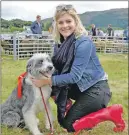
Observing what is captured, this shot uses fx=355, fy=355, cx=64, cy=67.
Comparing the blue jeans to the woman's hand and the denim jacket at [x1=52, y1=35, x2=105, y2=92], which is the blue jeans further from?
the woman's hand

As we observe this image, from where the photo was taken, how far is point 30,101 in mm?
4367

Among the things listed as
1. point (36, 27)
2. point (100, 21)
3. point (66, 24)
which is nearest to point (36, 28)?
point (36, 27)

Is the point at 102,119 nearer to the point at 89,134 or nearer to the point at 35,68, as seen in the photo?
the point at 89,134

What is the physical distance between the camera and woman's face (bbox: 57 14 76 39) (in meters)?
4.37

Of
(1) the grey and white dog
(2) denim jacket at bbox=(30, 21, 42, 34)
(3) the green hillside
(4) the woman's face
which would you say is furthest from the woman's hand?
(2) denim jacket at bbox=(30, 21, 42, 34)

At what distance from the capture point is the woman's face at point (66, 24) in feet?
14.3

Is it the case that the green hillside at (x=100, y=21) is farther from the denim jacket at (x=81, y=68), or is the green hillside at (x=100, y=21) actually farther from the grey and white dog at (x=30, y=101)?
the grey and white dog at (x=30, y=101)

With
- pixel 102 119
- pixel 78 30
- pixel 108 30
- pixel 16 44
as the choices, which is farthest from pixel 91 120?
pixel 108 30

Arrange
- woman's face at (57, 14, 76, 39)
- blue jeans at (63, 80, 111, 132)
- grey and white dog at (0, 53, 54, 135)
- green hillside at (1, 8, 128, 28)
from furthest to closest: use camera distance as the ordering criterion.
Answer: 1. green hillside at (1, 8, 128, 28)
2. blue jeans at (63, 80, 111, 132)
3. woman's face at (57, 14, 76, 39)
4. grey and white dog at (0, 53, 54, 135)

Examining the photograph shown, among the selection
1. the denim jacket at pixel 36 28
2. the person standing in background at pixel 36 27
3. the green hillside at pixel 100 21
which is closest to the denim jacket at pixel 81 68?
the green hillside at pixel 100 21

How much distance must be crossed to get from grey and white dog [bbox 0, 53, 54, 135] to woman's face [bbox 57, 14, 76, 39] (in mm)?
415

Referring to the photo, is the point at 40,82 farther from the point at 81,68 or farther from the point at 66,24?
the point at 66,24

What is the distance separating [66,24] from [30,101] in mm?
1048

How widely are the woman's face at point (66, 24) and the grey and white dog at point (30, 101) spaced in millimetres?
415
